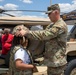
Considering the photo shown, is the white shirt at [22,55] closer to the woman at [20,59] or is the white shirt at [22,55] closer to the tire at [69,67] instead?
the woman at [20,59]

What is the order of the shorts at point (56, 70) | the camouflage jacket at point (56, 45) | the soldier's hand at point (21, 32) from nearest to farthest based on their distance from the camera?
the soldier's hand at point (21, 32) → the camouflage jacket at point (56, 45) → the shorts at point (56, 70)

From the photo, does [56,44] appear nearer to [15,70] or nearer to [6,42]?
[15,70]

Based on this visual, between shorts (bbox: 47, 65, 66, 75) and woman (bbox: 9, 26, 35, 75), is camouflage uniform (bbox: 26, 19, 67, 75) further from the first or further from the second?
woman (bbox: 9, 26, 35, 75)

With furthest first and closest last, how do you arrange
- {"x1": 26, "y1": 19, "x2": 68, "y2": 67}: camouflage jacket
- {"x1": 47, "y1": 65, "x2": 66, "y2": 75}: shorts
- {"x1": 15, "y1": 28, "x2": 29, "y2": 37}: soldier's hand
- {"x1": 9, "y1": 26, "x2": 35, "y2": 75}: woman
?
{"x1": 47, "y1": 65, "x2": 66, "y2": 75}: shorts < {"x1": 26, "y1": 19, "x2": 68, "y2": 67}: camouflage jacket < {"x1": 15, "y1": 28, "x2": 29, "y2": 37}: soldier's hand < {"x1": 9, "y1": 26, "x2": 35, "y2": 75}: woman

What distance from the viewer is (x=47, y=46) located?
3.55m

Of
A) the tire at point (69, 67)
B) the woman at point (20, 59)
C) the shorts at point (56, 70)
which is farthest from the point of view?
the tire at point (69, 67)

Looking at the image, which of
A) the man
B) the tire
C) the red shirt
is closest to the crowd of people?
the man

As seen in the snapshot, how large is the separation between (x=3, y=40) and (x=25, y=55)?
8.74 feet

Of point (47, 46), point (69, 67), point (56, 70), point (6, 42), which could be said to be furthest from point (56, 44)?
point (69, 67)

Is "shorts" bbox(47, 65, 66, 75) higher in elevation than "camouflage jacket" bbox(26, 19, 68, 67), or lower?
lower

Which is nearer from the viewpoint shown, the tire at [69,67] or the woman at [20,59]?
the woman at [20,59]

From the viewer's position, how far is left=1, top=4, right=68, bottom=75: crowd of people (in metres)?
2.97

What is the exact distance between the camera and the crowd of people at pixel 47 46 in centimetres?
297

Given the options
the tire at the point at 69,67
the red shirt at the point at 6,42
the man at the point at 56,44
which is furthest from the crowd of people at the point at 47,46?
the tire at the point at 69,67
